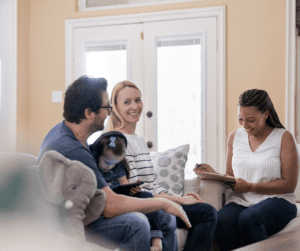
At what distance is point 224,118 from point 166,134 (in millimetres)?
526

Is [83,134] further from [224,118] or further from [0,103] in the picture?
[224,118]

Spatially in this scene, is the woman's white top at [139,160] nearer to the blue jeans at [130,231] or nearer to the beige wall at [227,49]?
the blue jeans at [130,231]

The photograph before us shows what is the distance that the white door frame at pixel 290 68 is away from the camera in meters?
2.69

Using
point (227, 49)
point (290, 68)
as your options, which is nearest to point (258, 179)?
point (290, 68)

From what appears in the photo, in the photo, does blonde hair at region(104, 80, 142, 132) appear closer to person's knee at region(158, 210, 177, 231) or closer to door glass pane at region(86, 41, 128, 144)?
person's knee at region(158, 210, 177, 231)

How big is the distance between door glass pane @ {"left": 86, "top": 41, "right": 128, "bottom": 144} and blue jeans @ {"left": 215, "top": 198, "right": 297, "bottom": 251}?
72.5 inches

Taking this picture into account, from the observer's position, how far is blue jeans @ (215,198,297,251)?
154cm

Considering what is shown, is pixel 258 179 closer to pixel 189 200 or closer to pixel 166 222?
pixel 189 200

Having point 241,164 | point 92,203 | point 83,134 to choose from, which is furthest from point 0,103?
point 241,164

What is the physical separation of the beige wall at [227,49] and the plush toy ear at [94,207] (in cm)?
211

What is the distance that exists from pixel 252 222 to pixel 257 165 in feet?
1.08

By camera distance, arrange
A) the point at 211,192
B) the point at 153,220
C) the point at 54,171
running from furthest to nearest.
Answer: the point at 211,192 → the point at 153,220 → the point at 54,171

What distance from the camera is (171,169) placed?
1886mm

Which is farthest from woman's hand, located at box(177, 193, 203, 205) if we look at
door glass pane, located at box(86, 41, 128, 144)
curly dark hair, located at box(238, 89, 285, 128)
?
door glass pane, located at box(86, 41, 128, 144)
